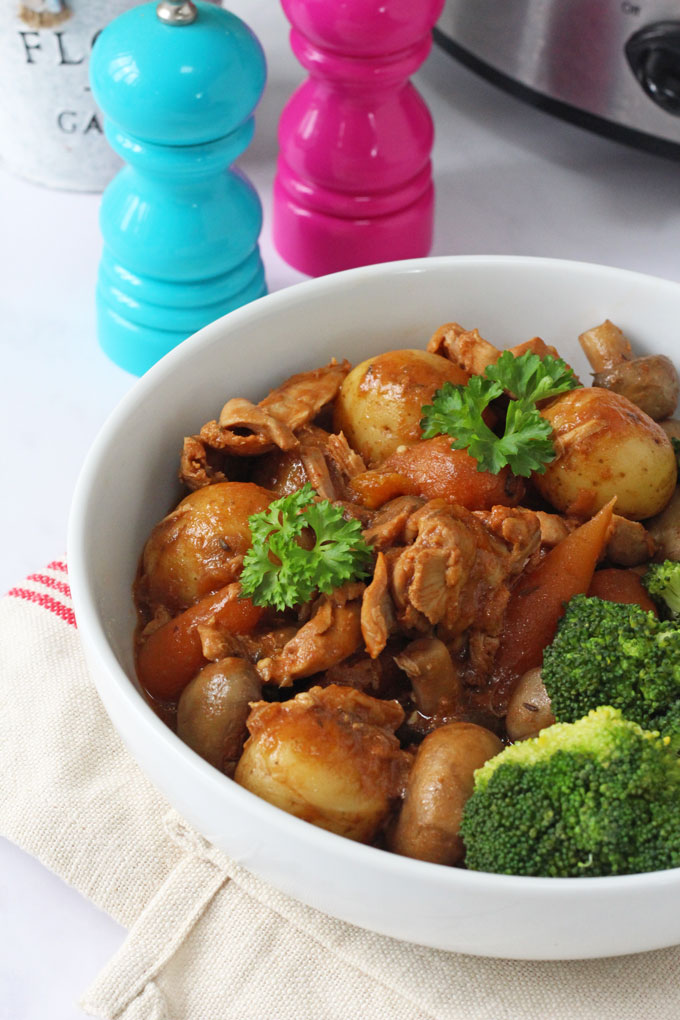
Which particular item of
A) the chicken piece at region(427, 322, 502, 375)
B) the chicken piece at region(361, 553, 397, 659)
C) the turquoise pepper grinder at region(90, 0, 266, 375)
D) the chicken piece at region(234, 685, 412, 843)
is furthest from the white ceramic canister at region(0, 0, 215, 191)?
the chicken piece at region(234, 685, 412, 843)

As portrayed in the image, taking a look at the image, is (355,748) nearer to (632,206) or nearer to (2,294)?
(2,294)

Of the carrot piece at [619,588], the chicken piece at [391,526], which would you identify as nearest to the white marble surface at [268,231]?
the chicken piece at [391,526]

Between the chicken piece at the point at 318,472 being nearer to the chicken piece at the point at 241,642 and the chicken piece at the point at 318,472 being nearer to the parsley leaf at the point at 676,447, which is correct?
the chicken piece at the point at 241,642

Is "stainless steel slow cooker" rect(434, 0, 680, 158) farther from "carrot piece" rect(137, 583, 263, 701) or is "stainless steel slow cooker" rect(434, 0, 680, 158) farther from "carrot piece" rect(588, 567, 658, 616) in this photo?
"carrot piece" rect(137, 583, 263, 701)

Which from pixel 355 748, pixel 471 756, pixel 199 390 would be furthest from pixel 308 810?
pixel 199 390

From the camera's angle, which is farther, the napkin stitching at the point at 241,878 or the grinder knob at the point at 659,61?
the grinder knob at the point at 659,61

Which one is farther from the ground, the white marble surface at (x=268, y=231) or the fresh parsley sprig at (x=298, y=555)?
the fresh parsley sprig at (x=298, y=555)
